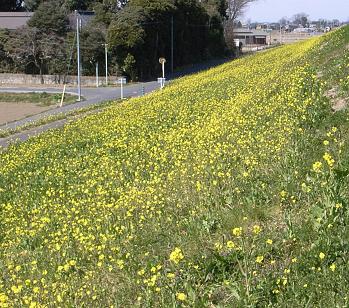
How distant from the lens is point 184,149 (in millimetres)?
9727

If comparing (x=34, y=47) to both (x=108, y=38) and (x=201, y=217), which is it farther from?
(x=201, y=217)

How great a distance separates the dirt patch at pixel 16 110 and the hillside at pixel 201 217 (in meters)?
27.0

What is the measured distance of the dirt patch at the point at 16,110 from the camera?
38.5 metres

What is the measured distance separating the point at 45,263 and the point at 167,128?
7.75 m

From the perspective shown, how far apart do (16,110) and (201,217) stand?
4037 centimetres

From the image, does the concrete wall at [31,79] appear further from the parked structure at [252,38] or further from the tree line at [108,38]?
the parked structure at [252,38]

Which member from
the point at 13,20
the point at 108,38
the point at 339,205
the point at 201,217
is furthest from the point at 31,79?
the point at 339,205

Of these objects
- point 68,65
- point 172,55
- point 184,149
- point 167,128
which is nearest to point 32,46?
point 68,65

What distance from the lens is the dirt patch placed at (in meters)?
38.5

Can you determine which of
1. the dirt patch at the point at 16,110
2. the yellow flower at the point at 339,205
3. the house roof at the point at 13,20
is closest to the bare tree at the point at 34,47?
the house roof at the point at 13,20

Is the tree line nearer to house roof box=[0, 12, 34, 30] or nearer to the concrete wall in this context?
the concrete wall

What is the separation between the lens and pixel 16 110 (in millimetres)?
43906

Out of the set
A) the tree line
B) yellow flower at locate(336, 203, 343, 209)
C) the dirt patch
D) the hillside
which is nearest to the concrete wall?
the tree line

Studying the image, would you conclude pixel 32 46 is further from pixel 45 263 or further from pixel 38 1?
pixel 45 263
